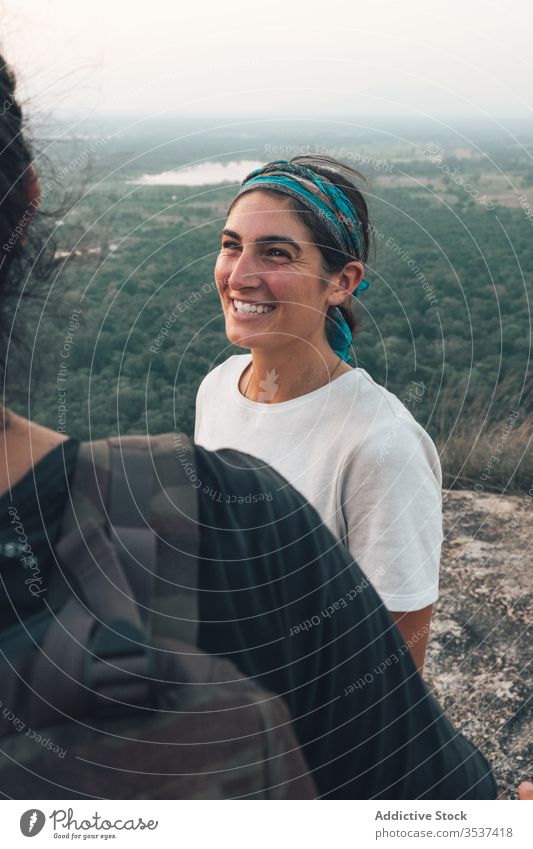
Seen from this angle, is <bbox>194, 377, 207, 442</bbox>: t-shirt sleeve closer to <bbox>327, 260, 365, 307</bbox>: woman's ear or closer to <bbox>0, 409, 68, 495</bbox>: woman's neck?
<bbox>327, 260, 365, 307</bbox>: woman's ear

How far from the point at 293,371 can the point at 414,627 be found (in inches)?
15.4

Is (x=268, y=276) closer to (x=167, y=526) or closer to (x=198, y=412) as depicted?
(x=198, y=412)

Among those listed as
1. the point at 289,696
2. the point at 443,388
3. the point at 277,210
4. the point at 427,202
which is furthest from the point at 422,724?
the point at 427,202

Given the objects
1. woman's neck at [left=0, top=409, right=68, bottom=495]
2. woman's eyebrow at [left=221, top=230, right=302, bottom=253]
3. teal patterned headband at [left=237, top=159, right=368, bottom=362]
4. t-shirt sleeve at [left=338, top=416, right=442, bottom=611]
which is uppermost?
teal patterned headband at [left=237, top=159, right=368, bottom=362]

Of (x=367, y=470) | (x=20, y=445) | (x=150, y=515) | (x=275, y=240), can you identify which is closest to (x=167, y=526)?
(x=150, y=515)

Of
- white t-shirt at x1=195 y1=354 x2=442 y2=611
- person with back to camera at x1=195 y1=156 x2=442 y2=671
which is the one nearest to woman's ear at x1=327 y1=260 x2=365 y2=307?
Result: person with back to camera at x1=195 y1=156 x2=442 y2=671

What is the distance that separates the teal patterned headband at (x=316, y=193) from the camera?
110 cm

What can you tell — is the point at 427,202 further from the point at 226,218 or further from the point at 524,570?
the point at 524,570

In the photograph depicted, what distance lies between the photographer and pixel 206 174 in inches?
45.7

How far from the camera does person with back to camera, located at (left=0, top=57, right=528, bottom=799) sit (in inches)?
32.9

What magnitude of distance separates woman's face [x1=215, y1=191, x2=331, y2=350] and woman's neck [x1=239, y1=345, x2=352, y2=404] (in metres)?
0.02

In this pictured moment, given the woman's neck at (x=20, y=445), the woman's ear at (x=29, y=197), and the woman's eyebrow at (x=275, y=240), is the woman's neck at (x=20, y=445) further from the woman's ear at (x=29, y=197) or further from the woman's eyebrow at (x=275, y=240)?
the woman's eyebrow at (x=275, y=240)

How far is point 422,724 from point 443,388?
556mm

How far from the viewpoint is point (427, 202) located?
51.9 inches
